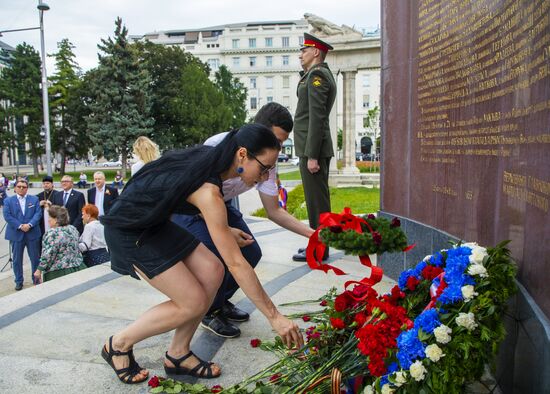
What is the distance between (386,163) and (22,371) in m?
3.58

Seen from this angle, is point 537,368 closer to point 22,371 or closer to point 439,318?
point 439,318

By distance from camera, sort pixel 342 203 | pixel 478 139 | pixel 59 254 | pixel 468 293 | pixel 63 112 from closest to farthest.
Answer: pixel 468 293, pixel 478 139, pixel 59 254, pixel 342 203, pixel 63 112

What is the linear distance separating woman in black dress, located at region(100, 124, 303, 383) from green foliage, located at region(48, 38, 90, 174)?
40.8m

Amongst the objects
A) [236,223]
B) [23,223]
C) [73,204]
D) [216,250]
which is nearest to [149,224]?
[216,250]

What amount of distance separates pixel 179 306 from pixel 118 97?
115 feet

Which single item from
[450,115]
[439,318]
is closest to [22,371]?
[439,318]

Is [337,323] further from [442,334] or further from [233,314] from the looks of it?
[233,314]

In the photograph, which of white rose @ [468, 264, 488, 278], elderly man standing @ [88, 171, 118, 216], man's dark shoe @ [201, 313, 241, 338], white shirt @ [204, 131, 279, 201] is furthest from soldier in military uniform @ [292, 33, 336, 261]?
elderly man standing @ [88, 171, 118, 216]

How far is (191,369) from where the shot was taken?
2.93 metres

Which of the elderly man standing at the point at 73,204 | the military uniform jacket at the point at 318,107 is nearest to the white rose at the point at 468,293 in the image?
the military uniform jacket at the point at 318,107

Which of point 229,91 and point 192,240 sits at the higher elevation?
point 229,91

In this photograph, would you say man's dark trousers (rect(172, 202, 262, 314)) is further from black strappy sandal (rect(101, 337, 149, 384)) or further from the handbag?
the handbag

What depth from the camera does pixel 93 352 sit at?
3.31 metres

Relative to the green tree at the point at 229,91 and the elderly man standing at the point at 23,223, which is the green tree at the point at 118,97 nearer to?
the green tree at the point at 229,91
